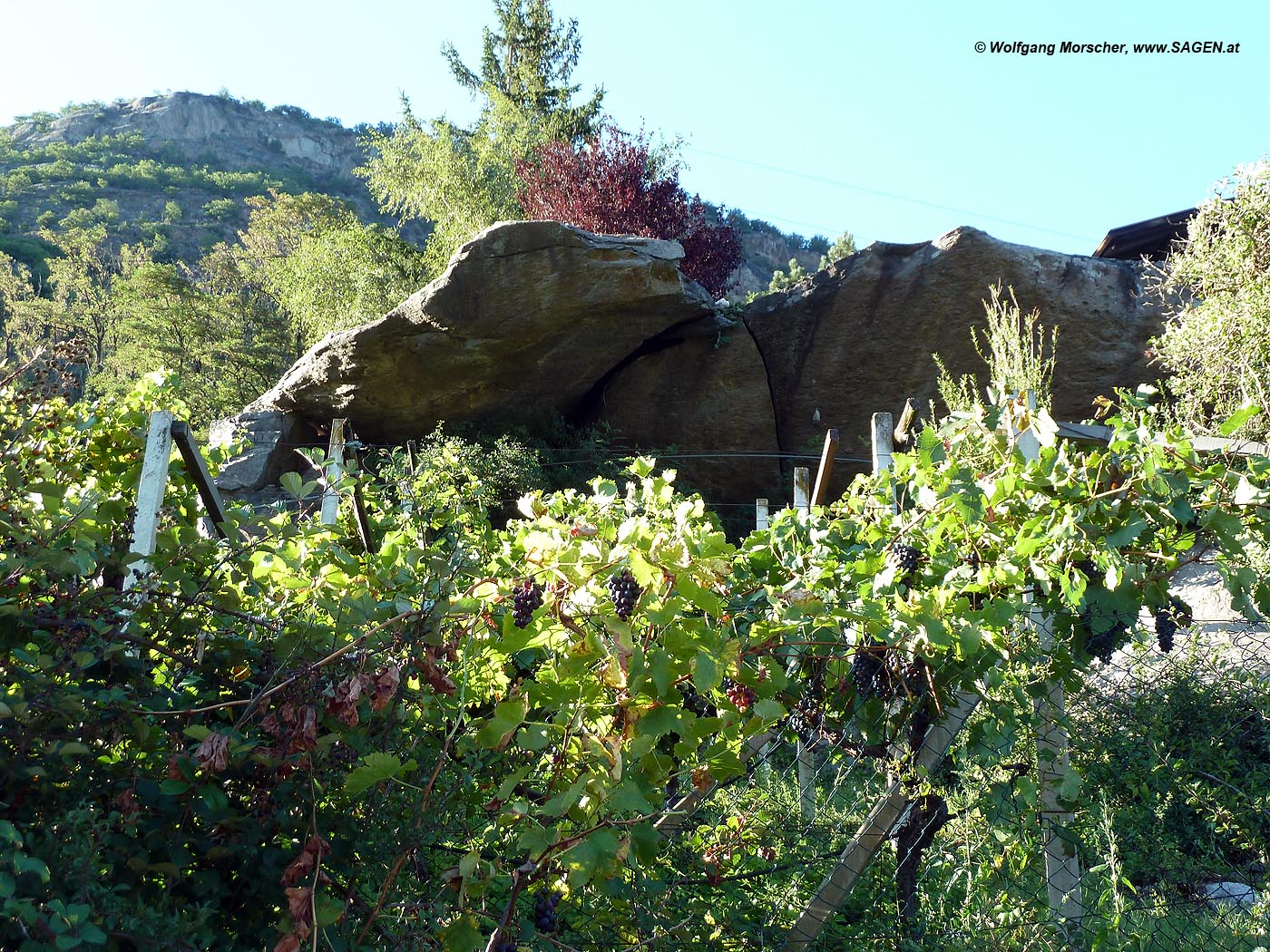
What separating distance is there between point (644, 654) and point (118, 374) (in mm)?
22478

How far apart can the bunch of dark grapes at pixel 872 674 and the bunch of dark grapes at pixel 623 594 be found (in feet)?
1.76

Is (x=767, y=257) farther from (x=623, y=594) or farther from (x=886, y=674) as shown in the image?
(x=623, y=594)

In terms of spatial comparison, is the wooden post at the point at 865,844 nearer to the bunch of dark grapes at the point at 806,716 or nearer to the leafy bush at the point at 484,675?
the leafy bush at the point at 484,675

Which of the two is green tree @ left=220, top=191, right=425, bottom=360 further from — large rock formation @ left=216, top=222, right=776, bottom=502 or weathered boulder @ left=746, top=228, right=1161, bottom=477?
weathered boulder @ left=746, top=228, right=1161, bottom=477

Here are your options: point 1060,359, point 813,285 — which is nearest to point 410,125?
point 813,285

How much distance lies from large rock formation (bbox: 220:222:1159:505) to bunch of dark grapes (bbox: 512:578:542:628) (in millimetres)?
7723

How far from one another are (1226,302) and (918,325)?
3.07 m

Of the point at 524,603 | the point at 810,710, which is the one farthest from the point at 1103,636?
the point at 524,603

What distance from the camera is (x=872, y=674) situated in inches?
76.2

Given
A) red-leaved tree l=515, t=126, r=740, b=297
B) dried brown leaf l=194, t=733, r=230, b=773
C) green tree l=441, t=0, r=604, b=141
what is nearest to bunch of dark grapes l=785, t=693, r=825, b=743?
dried brown leaf l=194, t=733, r=230, b=773

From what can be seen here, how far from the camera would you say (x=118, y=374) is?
2080cm

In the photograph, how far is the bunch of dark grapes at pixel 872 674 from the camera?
1.90 m

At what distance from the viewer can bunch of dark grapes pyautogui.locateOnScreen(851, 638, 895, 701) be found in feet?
6.24

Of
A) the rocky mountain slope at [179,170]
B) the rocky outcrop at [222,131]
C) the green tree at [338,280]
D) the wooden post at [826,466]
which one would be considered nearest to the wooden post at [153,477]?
the wooden post at [826,466]
